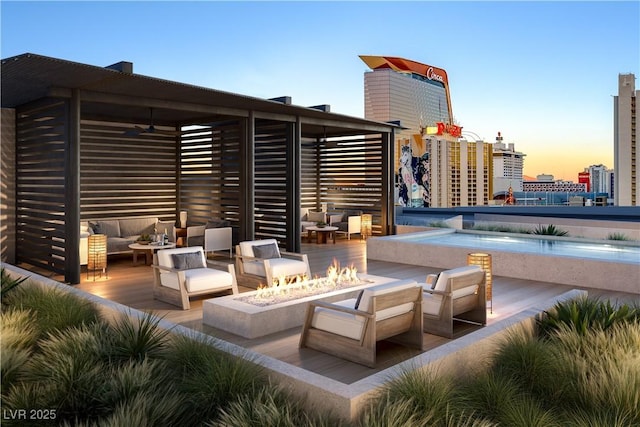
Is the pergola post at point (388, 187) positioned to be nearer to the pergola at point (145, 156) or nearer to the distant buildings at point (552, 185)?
the pergola at point (145, 156)

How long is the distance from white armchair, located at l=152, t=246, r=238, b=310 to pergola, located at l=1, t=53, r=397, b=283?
221 cm

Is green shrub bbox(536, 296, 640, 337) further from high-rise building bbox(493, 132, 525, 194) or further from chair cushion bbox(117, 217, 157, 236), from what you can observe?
high-rise building bbox(493, 132, 525, 194)

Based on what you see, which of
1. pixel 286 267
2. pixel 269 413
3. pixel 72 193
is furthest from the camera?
pixel 72 193

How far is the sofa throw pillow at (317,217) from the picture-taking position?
16203 mm

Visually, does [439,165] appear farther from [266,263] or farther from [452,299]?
[452,299]

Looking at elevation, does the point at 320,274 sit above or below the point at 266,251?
below

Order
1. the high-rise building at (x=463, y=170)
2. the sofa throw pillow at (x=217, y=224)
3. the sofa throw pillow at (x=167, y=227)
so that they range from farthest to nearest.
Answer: the high-rise building at (x=463, y=170) → the sofa throw pillow at (x=167, y=227) → the sofa throw pillow at (x=217, y=224)

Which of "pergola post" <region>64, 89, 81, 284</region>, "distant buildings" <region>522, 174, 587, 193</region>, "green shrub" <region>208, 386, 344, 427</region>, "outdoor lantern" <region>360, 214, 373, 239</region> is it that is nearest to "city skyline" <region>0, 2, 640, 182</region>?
"pergola post" <region>64, 89, 81, 284</region>

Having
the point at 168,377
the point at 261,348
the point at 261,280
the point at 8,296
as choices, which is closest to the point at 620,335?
the point at 261,348

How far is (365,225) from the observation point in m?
15.8

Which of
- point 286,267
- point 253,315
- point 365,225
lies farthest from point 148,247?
point 365,225

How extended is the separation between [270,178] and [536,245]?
6.63m

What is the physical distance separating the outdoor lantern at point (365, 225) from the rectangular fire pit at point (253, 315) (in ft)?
30.6

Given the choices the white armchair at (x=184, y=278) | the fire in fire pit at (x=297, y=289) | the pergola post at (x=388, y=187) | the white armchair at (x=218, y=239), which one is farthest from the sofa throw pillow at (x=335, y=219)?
the fire in fire pit at (x=297, y=289)
